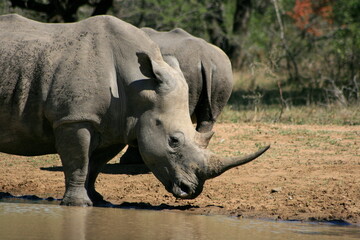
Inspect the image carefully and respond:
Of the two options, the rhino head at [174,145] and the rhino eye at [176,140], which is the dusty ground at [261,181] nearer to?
the rhino head at [174,145]

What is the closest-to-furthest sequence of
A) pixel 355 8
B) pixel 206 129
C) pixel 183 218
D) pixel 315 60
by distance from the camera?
pixel 183 218, pixel 206 129, pixel 355 8, pixel 315 60

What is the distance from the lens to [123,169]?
10.1 meters

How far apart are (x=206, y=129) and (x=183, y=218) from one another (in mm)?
3288

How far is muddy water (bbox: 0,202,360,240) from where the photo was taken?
242 inches

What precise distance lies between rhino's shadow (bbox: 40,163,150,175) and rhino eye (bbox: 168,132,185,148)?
8.77 ft

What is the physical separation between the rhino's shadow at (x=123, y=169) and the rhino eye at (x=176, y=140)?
8.77 feet

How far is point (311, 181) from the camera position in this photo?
28.7 ft

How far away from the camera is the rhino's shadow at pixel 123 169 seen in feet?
32.3

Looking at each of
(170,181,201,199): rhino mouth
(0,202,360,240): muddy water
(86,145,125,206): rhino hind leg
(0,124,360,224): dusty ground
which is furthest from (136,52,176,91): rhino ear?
(0,124,360,224): dusty ground

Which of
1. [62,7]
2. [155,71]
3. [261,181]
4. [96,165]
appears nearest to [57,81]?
[155,71]

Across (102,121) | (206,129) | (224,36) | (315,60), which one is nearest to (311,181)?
(206,129)

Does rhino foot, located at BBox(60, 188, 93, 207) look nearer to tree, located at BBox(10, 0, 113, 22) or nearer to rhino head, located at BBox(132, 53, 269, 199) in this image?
rhino head, located at BBox(132, 53, 269, 199)

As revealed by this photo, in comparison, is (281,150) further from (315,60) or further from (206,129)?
(315,60)

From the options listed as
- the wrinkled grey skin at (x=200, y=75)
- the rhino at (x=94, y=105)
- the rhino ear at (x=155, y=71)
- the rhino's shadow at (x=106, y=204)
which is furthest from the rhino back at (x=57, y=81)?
the wrinkled grey skin at (x=200, y=75)
